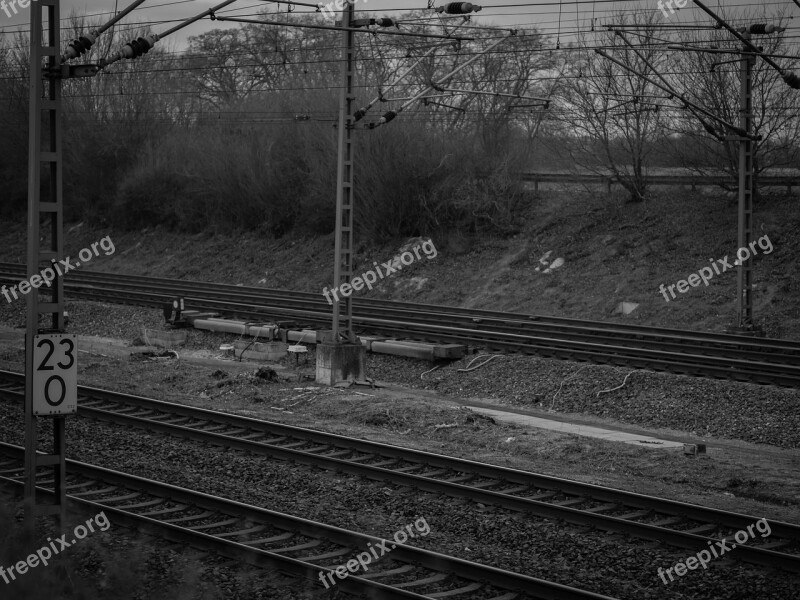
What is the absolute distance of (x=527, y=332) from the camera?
23734mm

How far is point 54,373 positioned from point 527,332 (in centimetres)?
1691

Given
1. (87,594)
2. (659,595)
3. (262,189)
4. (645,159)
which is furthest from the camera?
(262,189)

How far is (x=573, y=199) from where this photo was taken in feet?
120

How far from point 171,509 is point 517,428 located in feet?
22.2

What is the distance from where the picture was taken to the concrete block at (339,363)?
62.2 feet

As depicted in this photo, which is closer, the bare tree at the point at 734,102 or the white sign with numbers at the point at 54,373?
the white sign with numbers at the point at 54,373

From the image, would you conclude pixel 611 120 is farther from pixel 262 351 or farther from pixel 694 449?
pixel 694 449

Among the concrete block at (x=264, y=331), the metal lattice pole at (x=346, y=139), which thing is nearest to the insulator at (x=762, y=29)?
the metal lattice pole at (x=346, y=139)

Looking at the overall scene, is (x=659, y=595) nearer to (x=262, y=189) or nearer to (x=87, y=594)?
(x=87, y=594)

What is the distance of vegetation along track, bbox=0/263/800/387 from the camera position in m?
18.4

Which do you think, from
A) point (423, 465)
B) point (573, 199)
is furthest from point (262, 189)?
point (423, 465)

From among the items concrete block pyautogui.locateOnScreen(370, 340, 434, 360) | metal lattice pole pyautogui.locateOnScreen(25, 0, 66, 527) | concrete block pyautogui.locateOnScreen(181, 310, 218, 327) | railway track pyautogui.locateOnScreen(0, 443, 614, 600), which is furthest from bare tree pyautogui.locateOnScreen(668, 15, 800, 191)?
metal lattice pole pyautogui.locateOnScreen(25, 0, 66, 527)

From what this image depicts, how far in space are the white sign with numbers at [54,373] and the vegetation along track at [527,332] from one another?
42.1 ft

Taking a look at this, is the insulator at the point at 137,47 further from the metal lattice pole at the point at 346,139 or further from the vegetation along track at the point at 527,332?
the vegetation along track at the point at 527,332
